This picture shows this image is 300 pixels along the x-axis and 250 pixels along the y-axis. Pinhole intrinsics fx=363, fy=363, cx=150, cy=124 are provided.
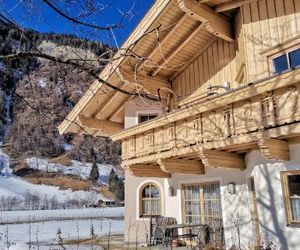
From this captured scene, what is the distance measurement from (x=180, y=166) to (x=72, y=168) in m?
68.1

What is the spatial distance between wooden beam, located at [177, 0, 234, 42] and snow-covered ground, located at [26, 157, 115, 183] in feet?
200

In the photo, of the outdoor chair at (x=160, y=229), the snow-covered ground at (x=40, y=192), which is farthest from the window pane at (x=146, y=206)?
the snow-covered ground at (x=40, y=192)

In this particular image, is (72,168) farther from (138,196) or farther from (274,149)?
(274,149)

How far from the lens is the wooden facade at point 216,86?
6.41m

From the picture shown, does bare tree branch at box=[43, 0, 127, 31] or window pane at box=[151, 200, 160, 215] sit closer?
bare tree branch at box=[43, 0, 127, 31]

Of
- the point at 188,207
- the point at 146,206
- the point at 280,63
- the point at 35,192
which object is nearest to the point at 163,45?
the point at 280,63

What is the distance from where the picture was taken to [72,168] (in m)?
74.9

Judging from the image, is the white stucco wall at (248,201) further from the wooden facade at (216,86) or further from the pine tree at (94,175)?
the pine tree at (94,175)

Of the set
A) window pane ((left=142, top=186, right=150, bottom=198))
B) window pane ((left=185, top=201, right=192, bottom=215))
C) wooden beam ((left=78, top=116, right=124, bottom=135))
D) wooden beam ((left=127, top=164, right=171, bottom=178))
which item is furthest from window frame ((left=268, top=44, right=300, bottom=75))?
wooden beam ((left=78, top=116, right=124, bottom=135))

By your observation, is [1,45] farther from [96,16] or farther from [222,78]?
[222,78]

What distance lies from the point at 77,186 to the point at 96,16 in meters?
64.5

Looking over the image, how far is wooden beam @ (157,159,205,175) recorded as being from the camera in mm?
8867

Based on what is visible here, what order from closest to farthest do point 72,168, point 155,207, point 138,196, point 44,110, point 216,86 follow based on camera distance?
point 44,110
point 216,86
point 155,207
point 138,196
point 72,168

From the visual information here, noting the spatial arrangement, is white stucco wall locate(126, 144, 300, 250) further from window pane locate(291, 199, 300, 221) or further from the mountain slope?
the mountain slope
